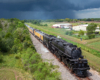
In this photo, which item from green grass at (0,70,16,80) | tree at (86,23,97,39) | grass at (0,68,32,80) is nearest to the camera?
grass at (0,68,32,80)

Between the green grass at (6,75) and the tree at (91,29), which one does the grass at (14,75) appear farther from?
the tree at (91,29)

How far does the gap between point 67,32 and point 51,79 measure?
37.5 meters

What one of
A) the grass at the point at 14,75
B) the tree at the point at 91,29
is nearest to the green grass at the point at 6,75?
the grass at the point at 14,75

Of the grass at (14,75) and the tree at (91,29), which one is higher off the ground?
the tree at (91,29)

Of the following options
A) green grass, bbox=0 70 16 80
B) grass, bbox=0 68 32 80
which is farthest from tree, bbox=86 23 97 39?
green grass, bbox=0 70 16 80

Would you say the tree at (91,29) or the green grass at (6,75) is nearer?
the green grass at (6,75)

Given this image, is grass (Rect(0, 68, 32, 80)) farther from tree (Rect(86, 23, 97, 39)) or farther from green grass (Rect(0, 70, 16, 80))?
tree (Rect(86, 23, 97, 39))

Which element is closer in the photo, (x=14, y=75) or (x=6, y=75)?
(x=14, y=75)

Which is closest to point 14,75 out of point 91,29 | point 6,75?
point 6,75

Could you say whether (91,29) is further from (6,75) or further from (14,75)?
(6,75)

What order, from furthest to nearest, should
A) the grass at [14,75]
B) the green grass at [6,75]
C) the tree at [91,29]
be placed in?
the tree at [91,29] → the green grass at [6,75] → the grass at [14,75]

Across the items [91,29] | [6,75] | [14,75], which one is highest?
[91,29]

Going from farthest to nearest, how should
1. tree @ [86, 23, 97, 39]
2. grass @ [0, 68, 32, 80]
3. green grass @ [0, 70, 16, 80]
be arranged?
tree @ [86, 23, 97, 39] < green grass @ [0, 70, 16, 80] < grass @ [0, 68, 32, 80]

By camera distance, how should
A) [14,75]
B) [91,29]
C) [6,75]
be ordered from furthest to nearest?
[91,29] → [6,75] → [14,75]
